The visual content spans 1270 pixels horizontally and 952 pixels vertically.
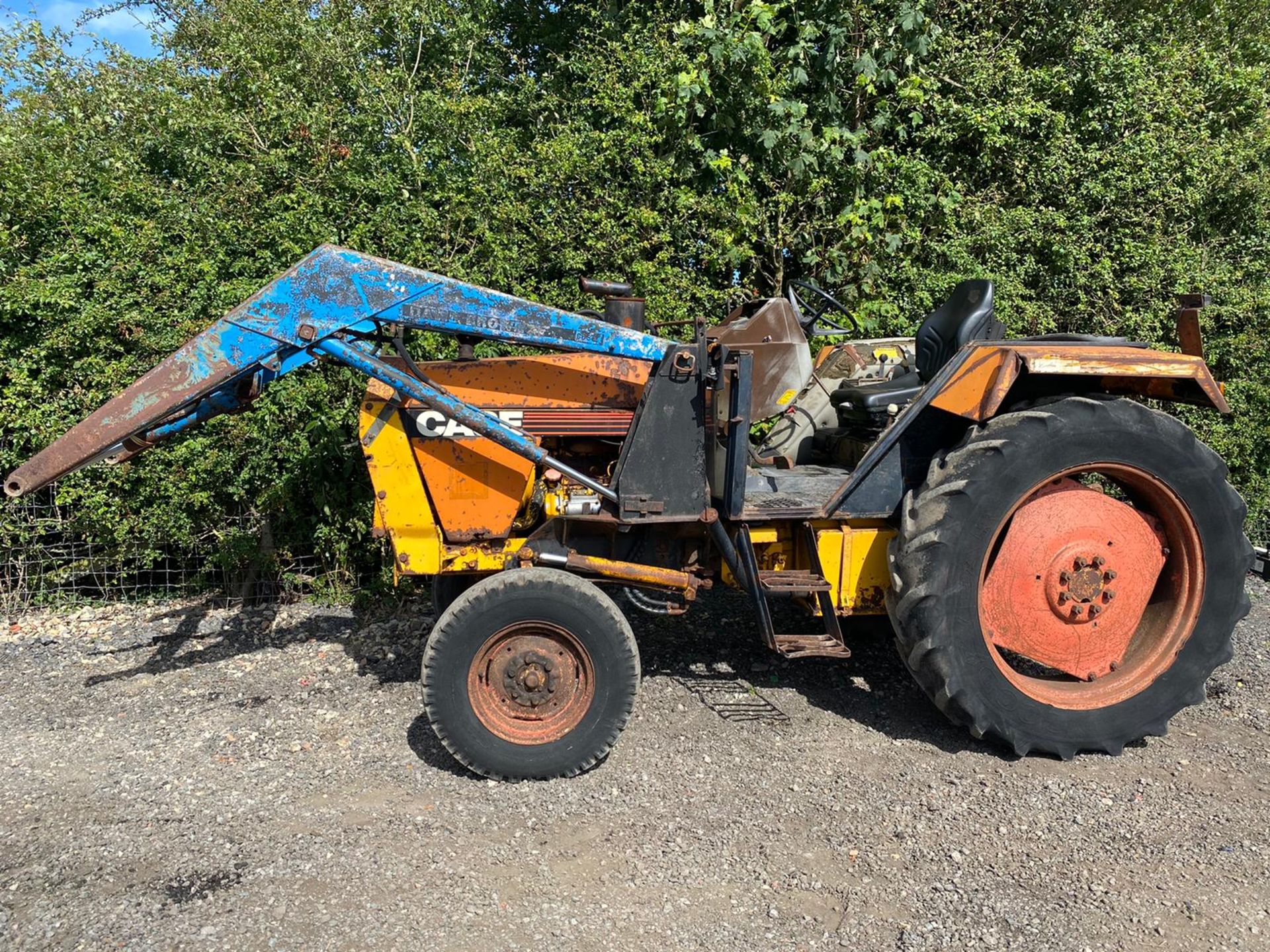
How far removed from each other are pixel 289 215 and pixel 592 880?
4410 millimetres

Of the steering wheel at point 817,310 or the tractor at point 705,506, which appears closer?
the tractor at point 705,506

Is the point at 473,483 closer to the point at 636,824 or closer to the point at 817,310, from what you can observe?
the point at 636,824

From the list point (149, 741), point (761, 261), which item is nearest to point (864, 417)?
point (761, 261)

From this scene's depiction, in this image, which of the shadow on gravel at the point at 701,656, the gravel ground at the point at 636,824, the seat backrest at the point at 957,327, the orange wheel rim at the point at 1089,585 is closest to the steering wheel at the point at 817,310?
the seat backrest at the point at 957,327

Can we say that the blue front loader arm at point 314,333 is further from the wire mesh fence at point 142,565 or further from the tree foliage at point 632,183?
the wire mesh fence at point 142,565

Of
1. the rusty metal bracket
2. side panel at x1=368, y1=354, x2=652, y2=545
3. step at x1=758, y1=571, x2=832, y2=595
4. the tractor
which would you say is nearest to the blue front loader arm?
the tractor

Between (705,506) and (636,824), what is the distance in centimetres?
131

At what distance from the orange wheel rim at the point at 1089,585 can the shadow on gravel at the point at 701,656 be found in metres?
0.51

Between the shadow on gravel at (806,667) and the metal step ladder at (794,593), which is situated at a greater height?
the metal step ladder at (794,593)

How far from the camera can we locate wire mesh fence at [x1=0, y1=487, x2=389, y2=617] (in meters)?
5.53

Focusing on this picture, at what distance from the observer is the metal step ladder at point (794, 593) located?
395cm

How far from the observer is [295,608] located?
19.0ft

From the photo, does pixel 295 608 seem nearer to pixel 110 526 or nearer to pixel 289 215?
pixel 110 526

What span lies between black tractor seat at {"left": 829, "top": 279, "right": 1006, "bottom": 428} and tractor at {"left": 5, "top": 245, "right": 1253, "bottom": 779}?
3cm
